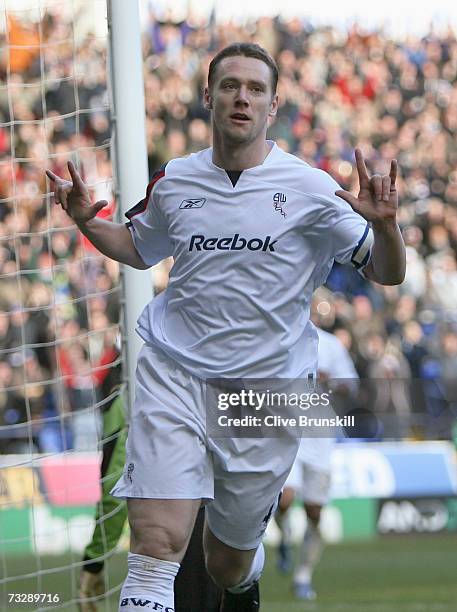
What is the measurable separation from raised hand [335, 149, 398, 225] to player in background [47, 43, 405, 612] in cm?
6

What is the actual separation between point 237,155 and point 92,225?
71 cm

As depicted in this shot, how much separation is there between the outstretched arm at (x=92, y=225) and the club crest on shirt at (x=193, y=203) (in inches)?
14.5

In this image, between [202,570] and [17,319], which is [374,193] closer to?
[202,570]

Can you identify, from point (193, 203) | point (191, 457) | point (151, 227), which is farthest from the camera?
point (151, 227)

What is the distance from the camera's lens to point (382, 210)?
15.1 feet

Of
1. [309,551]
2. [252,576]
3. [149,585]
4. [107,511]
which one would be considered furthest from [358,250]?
[309,551]

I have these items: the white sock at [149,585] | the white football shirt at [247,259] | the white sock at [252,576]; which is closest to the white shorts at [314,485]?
the white sock at [252,576]

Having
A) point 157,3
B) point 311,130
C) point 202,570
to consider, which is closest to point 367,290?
point 311,130

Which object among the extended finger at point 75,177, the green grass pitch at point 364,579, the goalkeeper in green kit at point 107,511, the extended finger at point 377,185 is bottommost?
the green grass pitch at point 364,579

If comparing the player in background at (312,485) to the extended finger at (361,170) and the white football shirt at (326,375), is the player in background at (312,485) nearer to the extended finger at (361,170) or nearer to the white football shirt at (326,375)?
the white football shirt at (326,375)

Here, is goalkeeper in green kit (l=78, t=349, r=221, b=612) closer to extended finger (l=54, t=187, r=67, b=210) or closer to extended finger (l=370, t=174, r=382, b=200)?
extended finger (l=54, t=187, r=67, b=210)

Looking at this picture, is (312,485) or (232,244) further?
(312,485)

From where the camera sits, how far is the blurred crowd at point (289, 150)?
47.0ft

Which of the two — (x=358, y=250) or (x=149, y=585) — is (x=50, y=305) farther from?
(x=149, y=585)
